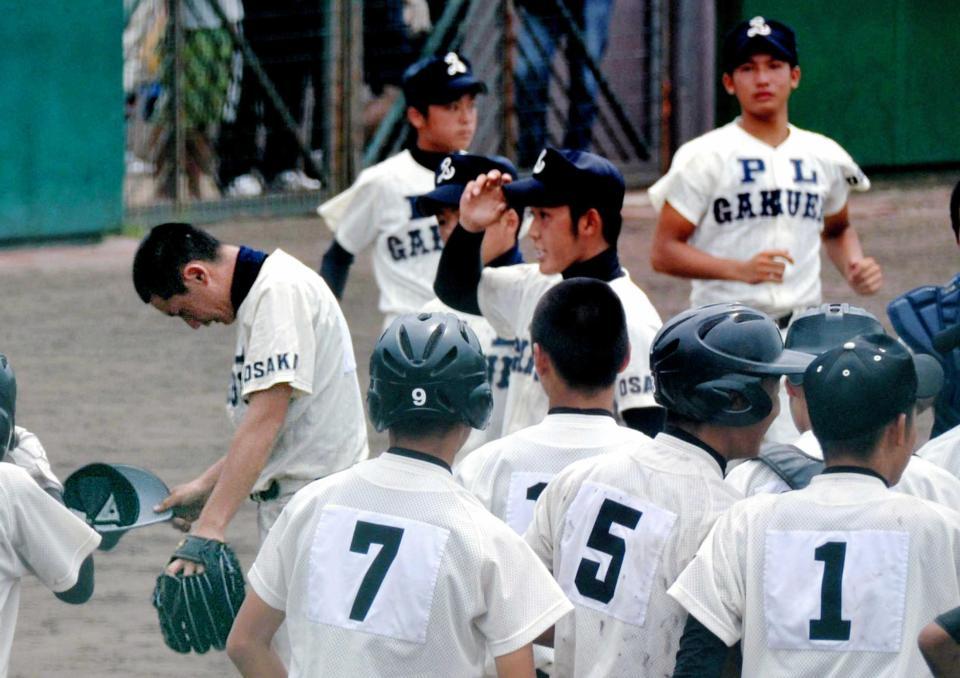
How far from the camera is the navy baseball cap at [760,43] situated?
21.4 feet

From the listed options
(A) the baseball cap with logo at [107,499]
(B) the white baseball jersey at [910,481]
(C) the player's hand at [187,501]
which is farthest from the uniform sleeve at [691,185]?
(B) the white baseball jersey at [910,481]

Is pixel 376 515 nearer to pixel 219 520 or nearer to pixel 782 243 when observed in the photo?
pixel 219 520

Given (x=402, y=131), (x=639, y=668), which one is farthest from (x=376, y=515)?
(x=402, y=131)

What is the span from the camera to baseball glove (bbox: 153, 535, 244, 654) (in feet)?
14.7

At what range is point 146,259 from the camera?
467cm

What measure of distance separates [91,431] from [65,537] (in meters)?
4.83

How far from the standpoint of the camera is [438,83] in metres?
6.74

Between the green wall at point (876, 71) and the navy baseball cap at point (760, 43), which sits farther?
the green wall at point (876, 71)

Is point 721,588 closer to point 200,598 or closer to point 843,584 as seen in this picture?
point 843,584

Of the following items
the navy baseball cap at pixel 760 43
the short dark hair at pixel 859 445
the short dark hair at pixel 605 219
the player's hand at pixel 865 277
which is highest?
the navy baseball cap at pixel 760 43

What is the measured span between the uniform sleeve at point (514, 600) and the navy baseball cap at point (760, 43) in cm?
360

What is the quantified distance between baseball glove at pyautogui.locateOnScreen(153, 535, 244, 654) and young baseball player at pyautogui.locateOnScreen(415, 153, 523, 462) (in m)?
1.14

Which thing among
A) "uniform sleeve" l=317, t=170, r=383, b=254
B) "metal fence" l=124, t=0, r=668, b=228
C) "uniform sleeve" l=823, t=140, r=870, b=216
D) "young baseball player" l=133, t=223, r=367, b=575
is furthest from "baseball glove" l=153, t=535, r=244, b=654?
"metal fence" l=124, t=0, r=668, b=228

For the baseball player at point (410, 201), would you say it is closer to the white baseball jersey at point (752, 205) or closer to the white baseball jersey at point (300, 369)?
the white baseball jersey at point (752, 205)
